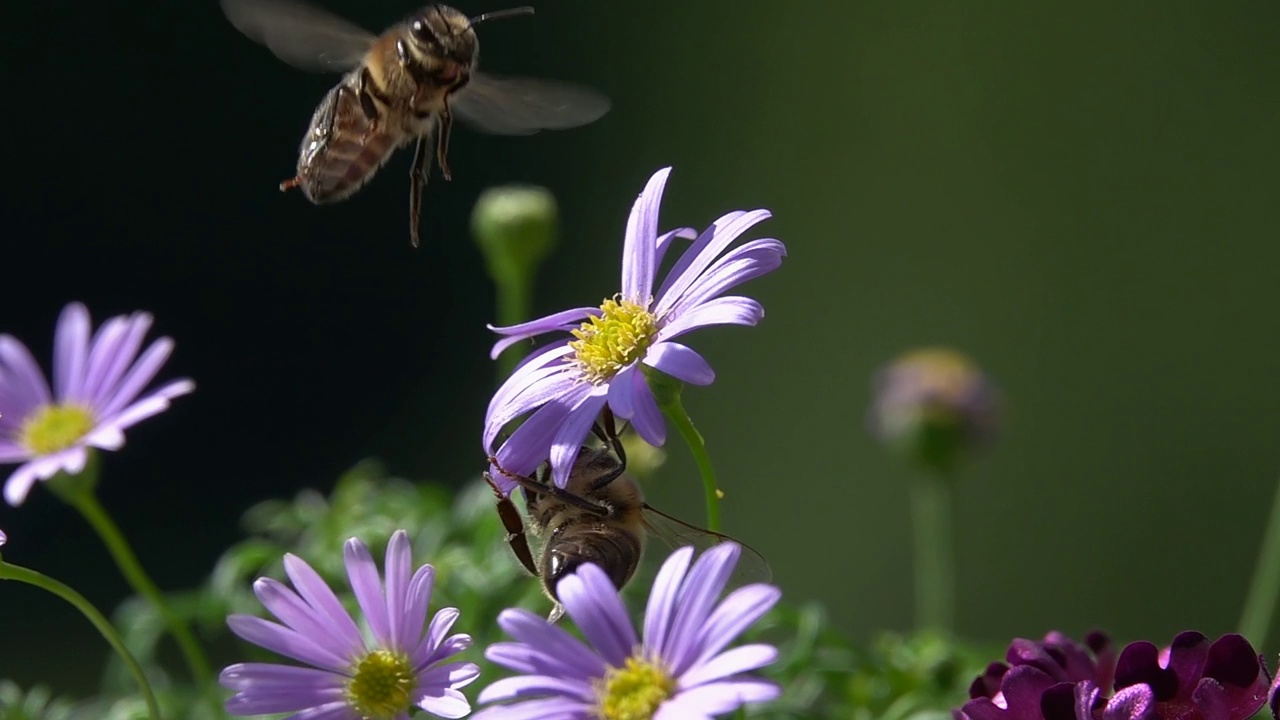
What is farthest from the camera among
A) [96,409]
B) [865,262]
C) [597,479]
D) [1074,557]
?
[865,262]

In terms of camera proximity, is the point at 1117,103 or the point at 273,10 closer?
the point at 273,10

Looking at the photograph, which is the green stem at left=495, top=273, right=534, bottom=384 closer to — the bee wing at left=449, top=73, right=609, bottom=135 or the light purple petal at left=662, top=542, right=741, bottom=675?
the bee wing at left=449, top=73, right=609, bottom=135

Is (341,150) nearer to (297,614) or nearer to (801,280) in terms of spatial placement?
(297,614)

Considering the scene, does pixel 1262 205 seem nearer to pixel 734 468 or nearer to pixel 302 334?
pixel 734 468

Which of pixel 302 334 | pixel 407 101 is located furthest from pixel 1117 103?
pixel 407 101

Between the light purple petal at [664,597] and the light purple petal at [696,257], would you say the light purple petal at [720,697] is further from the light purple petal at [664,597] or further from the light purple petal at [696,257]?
the light purple petal at [696,257]

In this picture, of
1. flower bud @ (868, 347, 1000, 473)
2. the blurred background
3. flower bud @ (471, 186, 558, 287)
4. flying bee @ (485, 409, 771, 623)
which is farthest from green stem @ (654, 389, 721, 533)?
the blurred background

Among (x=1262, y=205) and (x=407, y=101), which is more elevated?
(x=407, y=101)

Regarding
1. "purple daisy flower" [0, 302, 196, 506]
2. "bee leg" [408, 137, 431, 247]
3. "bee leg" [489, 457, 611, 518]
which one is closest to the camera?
"bee leg" [489, 457, 611, 518]
